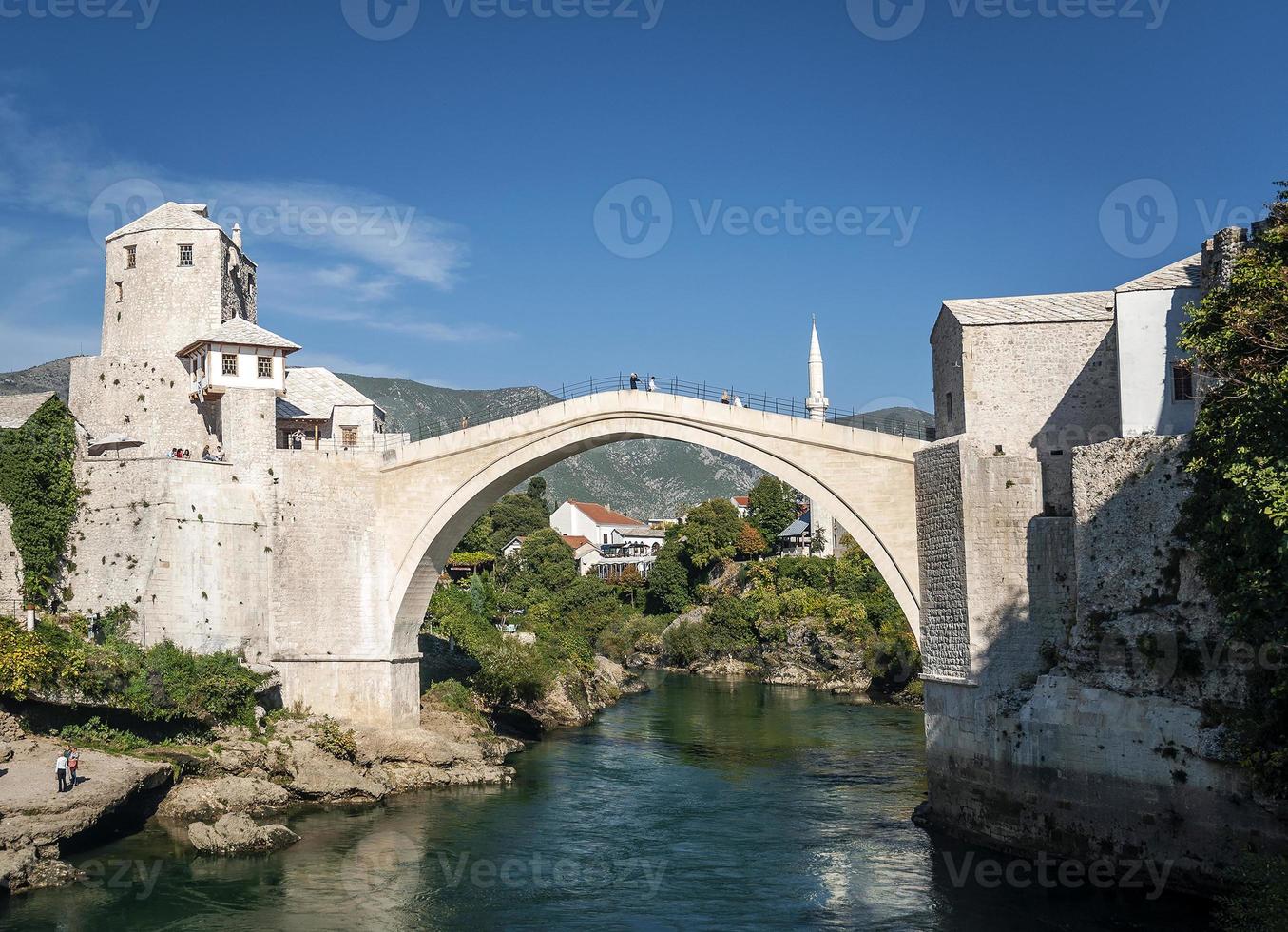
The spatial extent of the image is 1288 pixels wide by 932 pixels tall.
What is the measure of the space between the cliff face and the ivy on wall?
1916cm

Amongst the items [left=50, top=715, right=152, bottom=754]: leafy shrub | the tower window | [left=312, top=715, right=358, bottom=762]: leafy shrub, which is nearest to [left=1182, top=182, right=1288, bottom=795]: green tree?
the tower window

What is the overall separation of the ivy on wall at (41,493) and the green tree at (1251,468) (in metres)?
22.3

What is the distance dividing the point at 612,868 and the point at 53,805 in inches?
364

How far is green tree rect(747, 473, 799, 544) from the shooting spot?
6600 cm

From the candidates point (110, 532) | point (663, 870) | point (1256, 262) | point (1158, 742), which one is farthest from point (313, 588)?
point (1256, 262)

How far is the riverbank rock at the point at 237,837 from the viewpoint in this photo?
1977 centimetres

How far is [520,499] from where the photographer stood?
6988 cm

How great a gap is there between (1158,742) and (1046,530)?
417 cm

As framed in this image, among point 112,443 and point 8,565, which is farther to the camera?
point 112,443

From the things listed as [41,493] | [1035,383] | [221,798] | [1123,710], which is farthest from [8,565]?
[1123,710]

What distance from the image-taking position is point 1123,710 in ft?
57.5

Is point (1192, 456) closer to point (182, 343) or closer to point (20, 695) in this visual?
point (20, 695)

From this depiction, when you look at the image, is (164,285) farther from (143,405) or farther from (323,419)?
(323,419)

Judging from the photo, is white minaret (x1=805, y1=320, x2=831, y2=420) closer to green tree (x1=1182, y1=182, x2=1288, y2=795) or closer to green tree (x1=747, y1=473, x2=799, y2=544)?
green tree (x1=747, y1=473, x2=799, y2=544)
